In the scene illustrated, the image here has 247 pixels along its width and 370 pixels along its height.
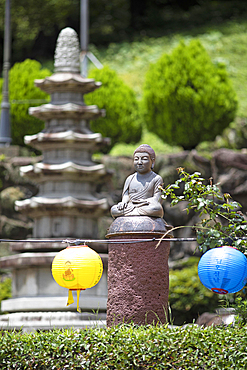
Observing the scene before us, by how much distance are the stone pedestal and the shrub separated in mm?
7096

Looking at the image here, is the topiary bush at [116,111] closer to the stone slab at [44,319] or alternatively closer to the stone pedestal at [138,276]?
the stone slab at [44,319]

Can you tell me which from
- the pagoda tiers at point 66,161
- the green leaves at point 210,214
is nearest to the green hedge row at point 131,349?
the green leaves at point 210,214

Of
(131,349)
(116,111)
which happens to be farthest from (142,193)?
(116,111)

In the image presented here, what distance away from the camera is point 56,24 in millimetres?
31719

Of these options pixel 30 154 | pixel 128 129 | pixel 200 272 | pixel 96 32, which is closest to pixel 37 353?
pixel 200 272

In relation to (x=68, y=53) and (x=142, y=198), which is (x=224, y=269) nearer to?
(x=142, y=198)

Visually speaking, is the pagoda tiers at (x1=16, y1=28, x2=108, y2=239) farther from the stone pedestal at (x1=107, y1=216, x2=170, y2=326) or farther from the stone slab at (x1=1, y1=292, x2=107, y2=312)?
the stone pedestal at (x1=107, y1=216, x2=170, y2=326)

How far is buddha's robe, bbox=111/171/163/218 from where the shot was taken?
8297 mm

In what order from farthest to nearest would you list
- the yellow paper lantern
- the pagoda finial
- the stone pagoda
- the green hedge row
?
the pagoda finial, the stone pagoda, the yellow paper lantern, the green hedge row

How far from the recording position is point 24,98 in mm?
22031

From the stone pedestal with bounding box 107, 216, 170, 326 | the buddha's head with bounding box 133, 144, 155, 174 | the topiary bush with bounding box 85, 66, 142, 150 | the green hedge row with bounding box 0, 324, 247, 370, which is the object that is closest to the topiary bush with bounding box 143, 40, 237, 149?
the topiary bush with bounding box 85, 66, 142, 150

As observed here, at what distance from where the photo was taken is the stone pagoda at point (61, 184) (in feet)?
44.7

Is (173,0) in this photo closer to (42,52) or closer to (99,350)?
(42,52)

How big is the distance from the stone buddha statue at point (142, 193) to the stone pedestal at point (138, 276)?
19 centimetres
